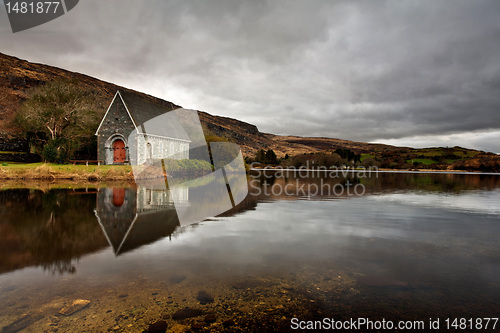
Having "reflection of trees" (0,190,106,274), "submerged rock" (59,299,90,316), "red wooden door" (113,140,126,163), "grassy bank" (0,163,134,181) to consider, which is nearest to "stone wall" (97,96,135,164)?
"red wooden door" (113,140,126,163)

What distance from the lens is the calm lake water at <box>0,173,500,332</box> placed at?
12.0ft

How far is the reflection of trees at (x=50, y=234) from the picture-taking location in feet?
18.7

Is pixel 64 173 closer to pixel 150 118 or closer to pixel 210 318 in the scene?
pixel 150 118

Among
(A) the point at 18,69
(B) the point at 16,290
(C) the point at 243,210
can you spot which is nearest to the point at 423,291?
(B) the point at 16,290

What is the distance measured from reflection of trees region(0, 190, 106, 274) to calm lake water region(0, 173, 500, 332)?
0.05 metres

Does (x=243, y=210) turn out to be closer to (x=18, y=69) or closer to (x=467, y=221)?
(x=467, y=221)

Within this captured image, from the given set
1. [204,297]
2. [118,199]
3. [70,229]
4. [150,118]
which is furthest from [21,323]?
[150,118]

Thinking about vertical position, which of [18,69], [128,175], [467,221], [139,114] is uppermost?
[18,69]

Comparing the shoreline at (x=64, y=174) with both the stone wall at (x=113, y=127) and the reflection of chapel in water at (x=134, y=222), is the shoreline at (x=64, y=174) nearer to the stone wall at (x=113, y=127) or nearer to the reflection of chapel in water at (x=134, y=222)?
the stone wall at (x=113, y=127)

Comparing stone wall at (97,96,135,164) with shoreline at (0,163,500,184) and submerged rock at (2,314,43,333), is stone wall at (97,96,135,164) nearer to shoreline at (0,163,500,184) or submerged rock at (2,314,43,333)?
shoreline at (0,163,500,184)

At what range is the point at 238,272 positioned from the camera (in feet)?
16.7

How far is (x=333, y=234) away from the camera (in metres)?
8.02

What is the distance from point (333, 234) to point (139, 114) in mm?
39097

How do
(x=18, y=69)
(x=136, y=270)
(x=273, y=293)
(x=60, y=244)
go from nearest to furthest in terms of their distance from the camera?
(x=273, y=293) < (x=136, y=270) < (x=60, y=244) < (x=18, y=69)
